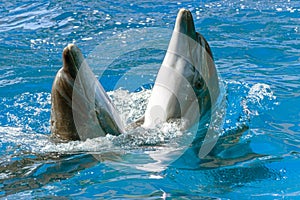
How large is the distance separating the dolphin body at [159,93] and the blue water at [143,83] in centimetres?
17

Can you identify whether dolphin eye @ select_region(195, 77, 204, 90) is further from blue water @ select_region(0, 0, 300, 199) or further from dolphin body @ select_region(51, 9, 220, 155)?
blue water @ select_region(0, 0, 300, 199)

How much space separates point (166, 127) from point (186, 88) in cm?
33

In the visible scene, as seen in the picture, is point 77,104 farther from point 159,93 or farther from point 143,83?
point 143,83

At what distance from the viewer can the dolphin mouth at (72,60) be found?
139 inches

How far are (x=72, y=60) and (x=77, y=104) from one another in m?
0.31

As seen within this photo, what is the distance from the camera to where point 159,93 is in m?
4.29

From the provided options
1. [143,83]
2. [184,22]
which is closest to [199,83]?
[184,22]

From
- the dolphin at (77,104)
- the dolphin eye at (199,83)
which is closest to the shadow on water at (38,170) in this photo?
the dolphin at (77,104)

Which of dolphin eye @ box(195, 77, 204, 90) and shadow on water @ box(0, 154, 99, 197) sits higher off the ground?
dolphin eye @ box(195, 77, 204, 90)

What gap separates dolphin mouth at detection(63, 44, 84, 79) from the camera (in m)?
3.52

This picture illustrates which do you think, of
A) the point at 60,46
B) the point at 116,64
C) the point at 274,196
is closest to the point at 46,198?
the point at 274,196

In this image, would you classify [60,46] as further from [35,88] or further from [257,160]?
[257,160]

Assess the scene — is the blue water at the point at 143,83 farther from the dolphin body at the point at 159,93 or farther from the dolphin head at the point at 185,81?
the dolphin head at the point at 185,81

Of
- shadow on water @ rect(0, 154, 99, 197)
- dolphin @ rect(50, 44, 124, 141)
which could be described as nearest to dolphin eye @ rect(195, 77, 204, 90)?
dolphin @ rect(50, 44, 124, 141)
